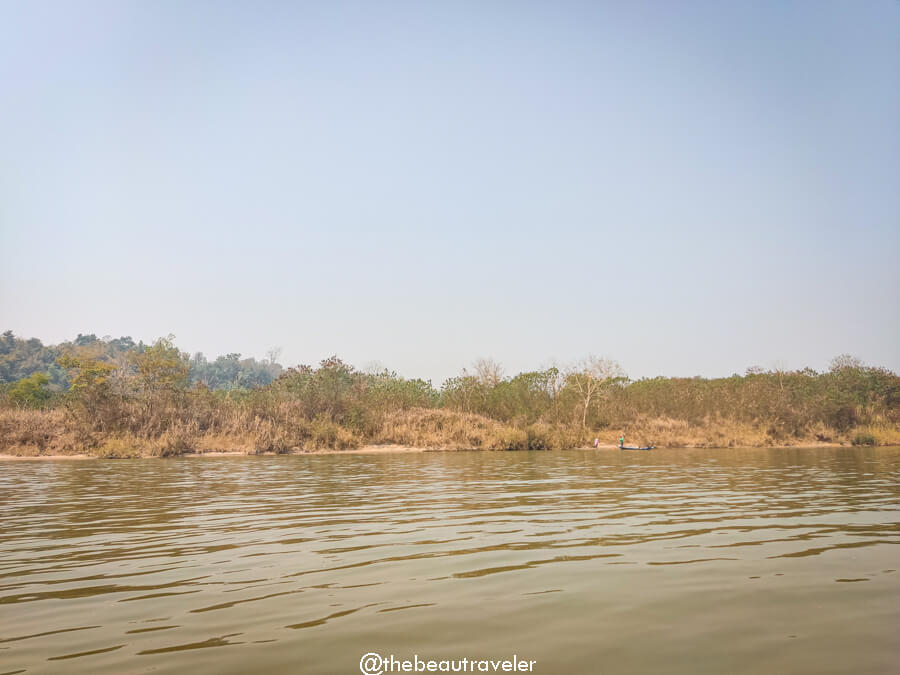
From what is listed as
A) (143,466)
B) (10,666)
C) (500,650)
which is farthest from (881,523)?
(143,466)

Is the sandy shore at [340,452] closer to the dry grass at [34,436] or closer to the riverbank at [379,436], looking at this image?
the riverbank at [379,436]

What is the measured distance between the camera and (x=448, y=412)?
35.5m

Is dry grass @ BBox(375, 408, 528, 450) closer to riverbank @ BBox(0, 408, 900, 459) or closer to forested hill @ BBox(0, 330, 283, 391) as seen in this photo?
riverbank @ BBox(0, 408, 900, 459)

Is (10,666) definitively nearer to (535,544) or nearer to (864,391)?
(535,544)

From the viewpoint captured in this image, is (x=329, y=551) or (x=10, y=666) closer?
(x=10, y=666)

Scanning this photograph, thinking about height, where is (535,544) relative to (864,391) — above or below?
below

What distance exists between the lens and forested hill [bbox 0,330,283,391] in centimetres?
10825

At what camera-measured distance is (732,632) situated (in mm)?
3863

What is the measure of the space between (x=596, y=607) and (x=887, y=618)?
6.33 feet

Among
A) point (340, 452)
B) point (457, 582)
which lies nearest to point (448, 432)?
point (340, 452)

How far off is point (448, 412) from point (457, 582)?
99.6 ft

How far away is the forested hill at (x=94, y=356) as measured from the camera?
108250 millimetres

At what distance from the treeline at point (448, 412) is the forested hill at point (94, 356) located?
42235mm

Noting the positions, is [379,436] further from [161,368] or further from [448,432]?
[161,368]
